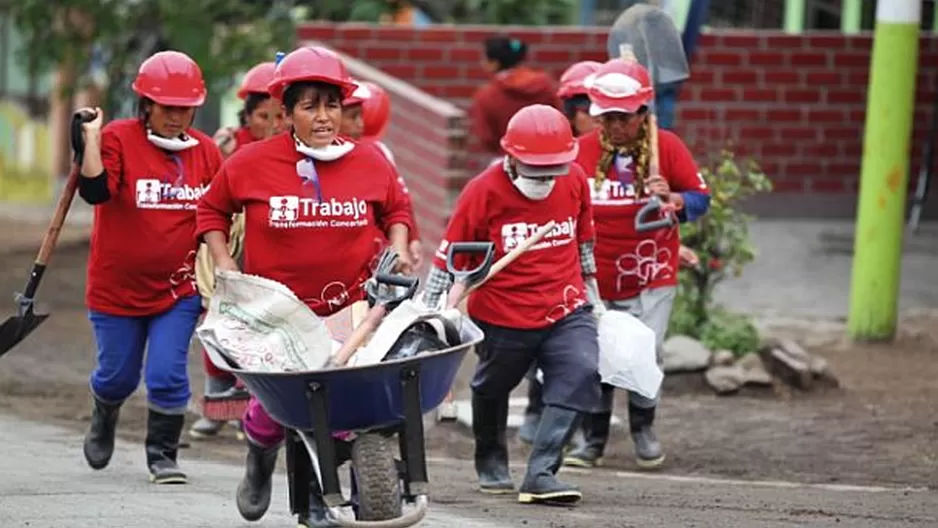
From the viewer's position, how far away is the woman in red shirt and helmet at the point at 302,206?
26.4 ft

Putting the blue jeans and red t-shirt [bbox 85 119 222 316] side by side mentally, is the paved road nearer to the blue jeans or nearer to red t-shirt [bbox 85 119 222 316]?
the blue jeans

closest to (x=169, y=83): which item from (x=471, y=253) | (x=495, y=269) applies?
(x=471, y=253)

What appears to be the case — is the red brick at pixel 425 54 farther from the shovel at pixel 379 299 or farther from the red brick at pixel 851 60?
the shovel at pixel 379 299

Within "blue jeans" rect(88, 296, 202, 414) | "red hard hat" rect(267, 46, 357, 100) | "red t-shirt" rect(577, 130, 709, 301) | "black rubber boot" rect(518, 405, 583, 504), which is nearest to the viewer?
"red hard hat" rect(267, 46, 357, 100)

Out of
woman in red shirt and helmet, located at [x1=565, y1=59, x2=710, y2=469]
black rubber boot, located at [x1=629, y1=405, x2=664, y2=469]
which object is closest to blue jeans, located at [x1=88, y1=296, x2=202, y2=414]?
woman in red shirt and helmet, located at [x1=565, y1=59, x2=710, y2=469]

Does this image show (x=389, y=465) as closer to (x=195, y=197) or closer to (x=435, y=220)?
(x=195, y=197)

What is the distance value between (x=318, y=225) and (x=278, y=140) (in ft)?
1.11

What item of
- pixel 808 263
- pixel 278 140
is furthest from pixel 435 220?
pixel 278 140

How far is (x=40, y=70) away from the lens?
20.3 meters

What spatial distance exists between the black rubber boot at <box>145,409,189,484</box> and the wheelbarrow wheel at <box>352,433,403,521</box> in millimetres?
2392

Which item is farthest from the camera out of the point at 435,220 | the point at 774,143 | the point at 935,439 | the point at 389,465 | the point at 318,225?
the point at 774,143

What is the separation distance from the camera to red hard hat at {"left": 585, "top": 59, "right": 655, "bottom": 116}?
33.4 ft

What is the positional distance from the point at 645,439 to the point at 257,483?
9.35 ft

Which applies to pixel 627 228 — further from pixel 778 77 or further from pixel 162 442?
pixel 778 77
